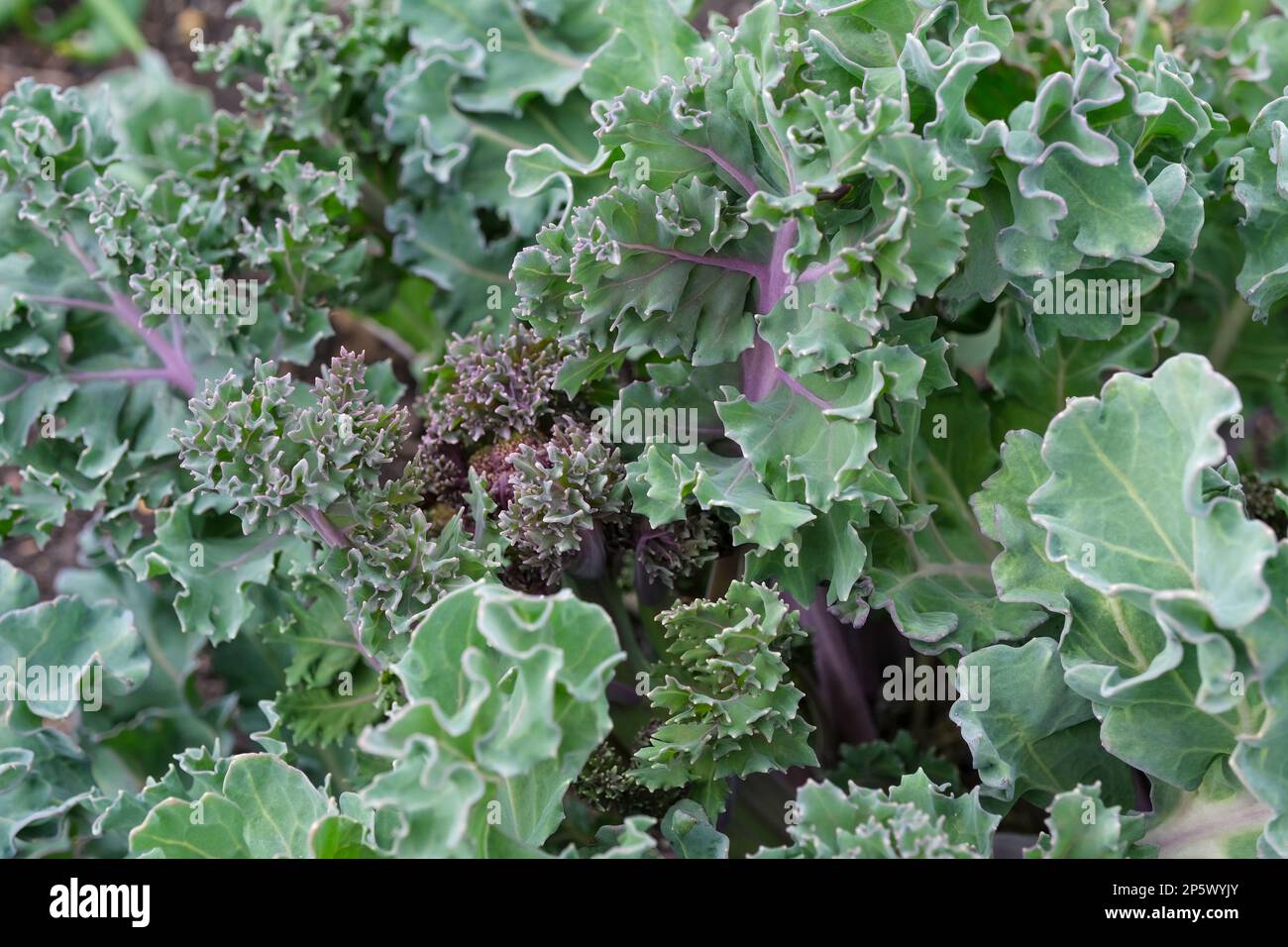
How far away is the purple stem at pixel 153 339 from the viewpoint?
99.5 inches

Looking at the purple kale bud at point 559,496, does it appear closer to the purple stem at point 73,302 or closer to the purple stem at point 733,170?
the purple stem at point 733,170

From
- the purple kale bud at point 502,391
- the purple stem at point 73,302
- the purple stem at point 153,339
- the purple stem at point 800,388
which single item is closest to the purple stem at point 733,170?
the purple stem at point 800,388

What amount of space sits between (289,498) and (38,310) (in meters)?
0.85

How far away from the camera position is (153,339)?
255cm

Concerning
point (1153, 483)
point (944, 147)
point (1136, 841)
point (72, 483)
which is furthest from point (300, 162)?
point (1136, 841)

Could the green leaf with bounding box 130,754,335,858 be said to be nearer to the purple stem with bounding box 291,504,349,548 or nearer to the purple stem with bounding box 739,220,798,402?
the purple stem with bounding box 291,504,349,548

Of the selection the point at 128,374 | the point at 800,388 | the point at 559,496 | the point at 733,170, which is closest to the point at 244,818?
the point at 559,496

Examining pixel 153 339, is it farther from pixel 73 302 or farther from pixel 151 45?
pixel 151 45

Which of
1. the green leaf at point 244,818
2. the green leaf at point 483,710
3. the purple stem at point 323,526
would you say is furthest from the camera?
the purple stem at point 323,526

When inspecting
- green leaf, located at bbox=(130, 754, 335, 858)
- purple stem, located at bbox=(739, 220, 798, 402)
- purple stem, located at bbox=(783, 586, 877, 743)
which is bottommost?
green leaf, located at bbox=(130, 754, 335, 858)

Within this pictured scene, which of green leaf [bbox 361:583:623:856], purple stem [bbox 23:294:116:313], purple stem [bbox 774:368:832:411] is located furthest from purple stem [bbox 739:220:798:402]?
purple stem [bbox 23:294:116:313]

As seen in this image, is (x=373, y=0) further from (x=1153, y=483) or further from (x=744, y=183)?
(x=1153, y=483)

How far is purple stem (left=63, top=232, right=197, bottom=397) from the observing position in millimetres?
2527

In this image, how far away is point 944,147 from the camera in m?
1.96
